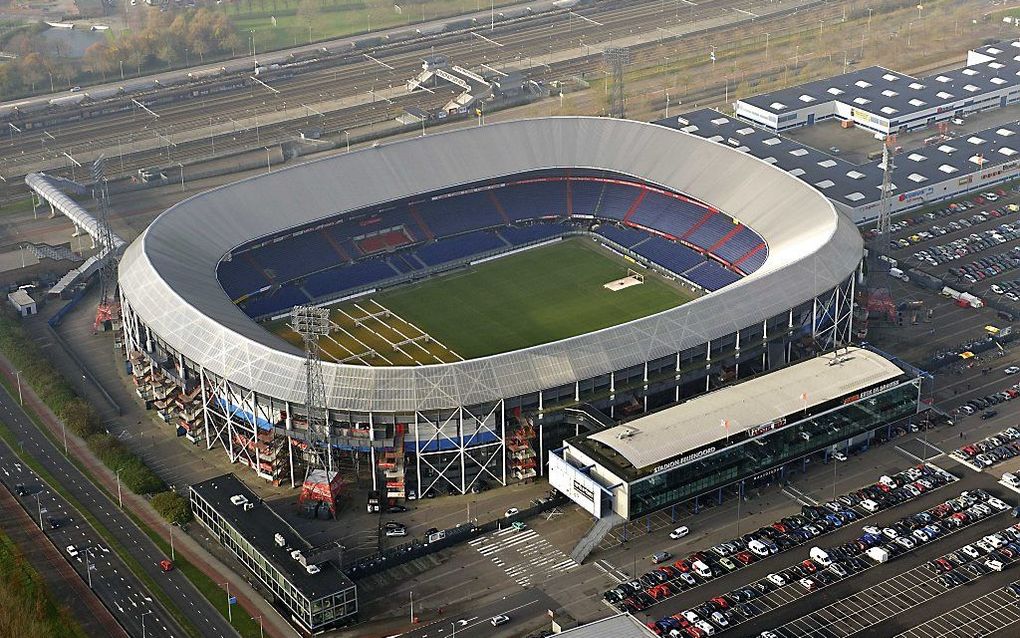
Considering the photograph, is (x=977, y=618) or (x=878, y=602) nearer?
(x=977, y=618)

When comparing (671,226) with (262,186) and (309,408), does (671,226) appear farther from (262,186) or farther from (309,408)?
(309,408)

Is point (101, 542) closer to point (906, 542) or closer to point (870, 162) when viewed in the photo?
point (906, 542)

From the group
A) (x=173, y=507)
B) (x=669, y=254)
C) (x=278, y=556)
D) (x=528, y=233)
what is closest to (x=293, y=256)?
(x=528, y=233)

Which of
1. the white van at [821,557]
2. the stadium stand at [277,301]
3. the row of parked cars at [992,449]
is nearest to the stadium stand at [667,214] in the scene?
the stadium stand at [277,301]

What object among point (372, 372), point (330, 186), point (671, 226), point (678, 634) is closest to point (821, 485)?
point (678, 634)

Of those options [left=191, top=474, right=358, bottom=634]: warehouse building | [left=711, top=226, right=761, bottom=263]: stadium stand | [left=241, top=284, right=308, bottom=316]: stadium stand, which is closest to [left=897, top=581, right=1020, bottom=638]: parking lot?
[left=191, top=474, right=358, bottom=634]: warehouse building

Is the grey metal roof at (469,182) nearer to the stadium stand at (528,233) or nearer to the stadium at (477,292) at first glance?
the stadium at (477,292)
